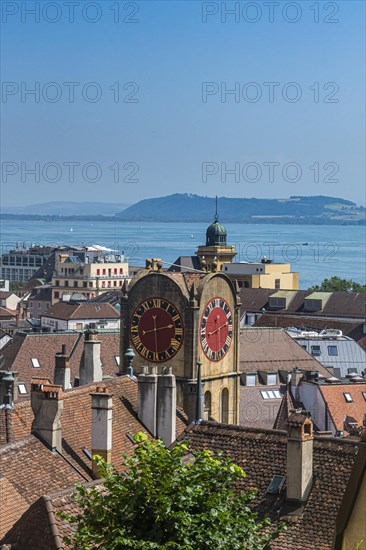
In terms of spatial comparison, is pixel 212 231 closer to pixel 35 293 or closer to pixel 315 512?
pixel 35 293

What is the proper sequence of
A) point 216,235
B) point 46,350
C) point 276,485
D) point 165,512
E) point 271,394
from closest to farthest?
point 165,512
point 276,485
point 46,350
point 271,394
point 216,235

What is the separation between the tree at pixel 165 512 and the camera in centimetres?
2056

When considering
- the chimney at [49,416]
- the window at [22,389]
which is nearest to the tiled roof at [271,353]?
the window at [22,389]

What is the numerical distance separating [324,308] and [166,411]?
92067 mm

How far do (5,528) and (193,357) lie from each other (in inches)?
679

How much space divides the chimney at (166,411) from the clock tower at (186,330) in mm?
8034

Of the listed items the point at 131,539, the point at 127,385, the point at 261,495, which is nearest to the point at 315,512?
the point at 261,495

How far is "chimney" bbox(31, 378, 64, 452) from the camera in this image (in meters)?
30.0

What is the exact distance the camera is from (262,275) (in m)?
155

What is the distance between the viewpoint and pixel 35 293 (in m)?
182

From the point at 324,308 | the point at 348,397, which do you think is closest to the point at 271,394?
the point at 348,397

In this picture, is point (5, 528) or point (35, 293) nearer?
point (5, 528)

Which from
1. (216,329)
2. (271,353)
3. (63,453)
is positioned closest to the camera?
(63,453)

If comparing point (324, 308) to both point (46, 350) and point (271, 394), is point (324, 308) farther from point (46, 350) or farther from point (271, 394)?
point (46, 350)
